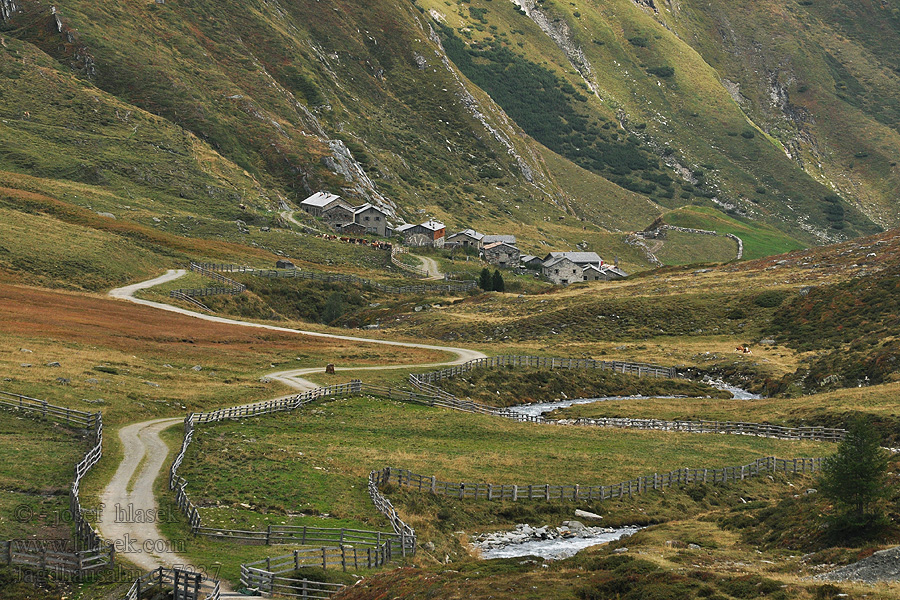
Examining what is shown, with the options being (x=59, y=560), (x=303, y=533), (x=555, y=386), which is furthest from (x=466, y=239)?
(x=59, y=560)

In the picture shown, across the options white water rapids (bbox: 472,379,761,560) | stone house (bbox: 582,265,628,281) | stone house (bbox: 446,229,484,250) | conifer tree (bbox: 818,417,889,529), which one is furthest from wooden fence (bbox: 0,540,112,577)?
stone house (bbox: 446,229,484,250)

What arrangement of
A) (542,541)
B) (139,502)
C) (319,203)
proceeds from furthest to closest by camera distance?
(319,203) → (542,541) → (139,502)

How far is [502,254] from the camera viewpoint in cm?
19450

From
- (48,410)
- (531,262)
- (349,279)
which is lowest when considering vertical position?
(48,410)

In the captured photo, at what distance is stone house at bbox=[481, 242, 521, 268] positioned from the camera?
631ft

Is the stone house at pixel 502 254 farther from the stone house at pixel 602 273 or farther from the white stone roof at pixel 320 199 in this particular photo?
the white stone roof at pixel 320 199

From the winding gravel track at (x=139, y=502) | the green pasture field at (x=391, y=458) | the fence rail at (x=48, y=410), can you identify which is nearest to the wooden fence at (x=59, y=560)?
the winding gravel track at (x=139, y=502)

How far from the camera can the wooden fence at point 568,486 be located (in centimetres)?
4762

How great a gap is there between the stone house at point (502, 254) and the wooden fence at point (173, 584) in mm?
163008

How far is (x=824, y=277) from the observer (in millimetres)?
124812

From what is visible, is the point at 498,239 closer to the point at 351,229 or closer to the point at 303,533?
the point at 351,229

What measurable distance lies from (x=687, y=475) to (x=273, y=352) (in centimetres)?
4204

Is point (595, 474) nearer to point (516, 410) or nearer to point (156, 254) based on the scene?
point (516, 410)

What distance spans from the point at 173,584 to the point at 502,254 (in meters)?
167
